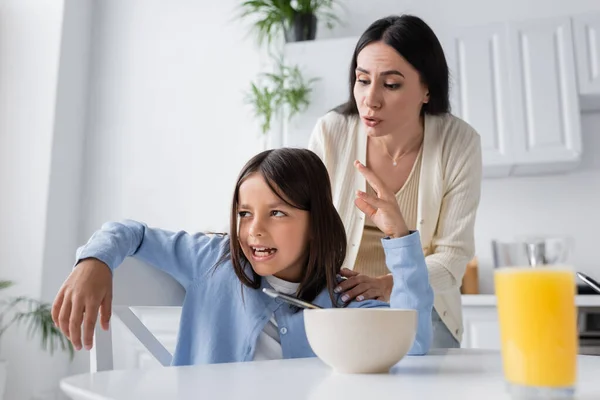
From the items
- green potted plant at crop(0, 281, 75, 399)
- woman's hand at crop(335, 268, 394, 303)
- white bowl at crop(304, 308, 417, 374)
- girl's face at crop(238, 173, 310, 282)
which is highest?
girl's face at crop(238, 173, 310, 282)

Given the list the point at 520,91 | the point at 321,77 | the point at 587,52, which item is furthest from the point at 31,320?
the point at 587,52

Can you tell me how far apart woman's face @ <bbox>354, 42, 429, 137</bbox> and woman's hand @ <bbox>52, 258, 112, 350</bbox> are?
74 centimetres

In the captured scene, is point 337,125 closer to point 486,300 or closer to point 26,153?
point 486,300

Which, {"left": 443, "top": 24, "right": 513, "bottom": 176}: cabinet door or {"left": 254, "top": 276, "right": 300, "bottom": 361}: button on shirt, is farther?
{"left": 443, "top": 24, "right": 513, "bottom": 176}: cabinet door

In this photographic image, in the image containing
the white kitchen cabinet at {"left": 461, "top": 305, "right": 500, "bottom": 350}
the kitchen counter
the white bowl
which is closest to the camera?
the white bowl

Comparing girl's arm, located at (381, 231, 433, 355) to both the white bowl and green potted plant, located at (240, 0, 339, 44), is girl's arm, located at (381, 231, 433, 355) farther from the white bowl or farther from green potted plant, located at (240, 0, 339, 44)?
green potted plant, located at (240, 0, 339, 44)

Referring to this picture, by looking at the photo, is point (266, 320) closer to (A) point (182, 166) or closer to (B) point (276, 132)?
(B) point (276, 132)

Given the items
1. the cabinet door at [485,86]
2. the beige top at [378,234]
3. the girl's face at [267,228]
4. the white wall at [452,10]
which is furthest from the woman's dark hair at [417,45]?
the white wall at [452,10]

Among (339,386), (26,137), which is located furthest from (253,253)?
(26,137)

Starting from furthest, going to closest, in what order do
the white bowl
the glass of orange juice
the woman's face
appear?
1. the woman's face
2. the white bowl
3. the glass of orange juice

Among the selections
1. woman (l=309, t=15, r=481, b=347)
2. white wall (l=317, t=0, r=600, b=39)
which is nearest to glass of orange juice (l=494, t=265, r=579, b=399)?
woman (l=309, t=15, r=481, b=347)

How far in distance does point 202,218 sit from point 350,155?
1.70m

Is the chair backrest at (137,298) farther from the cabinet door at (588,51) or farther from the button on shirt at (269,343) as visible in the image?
the cabinet door at (588,51)

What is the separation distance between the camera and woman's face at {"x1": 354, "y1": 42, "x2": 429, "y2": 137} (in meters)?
1.34
